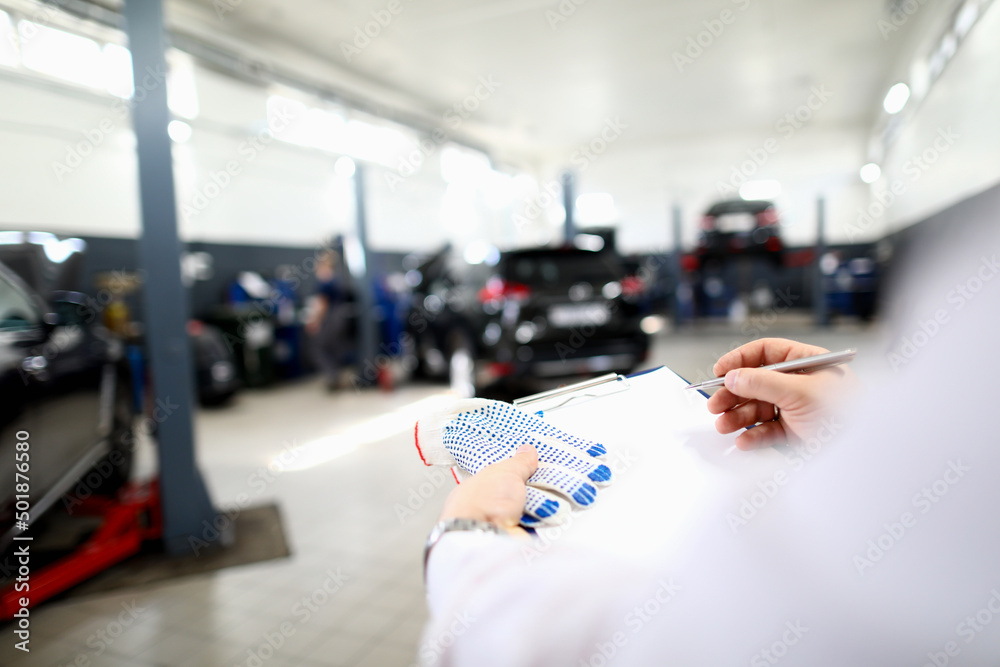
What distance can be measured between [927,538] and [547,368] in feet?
13.5

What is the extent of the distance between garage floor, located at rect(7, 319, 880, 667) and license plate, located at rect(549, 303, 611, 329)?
1370mm

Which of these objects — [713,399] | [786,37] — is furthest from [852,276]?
[713,399]

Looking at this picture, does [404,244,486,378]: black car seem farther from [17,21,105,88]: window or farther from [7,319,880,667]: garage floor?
[17,21,105,88]: window

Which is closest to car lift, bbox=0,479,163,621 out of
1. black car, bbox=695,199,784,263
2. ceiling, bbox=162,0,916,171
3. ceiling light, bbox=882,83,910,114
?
ceiling, bbox=162,0,916,171

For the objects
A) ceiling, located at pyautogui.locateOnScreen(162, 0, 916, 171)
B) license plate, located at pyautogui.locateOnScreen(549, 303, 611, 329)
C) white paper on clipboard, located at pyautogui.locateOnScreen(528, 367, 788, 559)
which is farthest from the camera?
ceiling, located at pyautogui.locateOnScreen(162, 0, 916, 171)

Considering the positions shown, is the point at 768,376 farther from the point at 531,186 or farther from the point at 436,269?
the point at 531,186

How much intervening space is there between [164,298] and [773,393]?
9.12 ft

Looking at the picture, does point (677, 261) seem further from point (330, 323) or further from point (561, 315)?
point (561, 315)

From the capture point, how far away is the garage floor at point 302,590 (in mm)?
1983

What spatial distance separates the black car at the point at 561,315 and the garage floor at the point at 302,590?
124cm

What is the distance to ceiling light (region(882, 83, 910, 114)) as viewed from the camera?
27.9ft

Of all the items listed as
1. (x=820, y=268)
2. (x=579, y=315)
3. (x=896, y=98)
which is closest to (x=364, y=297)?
(x=579, y=315)

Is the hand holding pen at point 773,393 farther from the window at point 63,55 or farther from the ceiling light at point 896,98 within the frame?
the ceiling light at point 896,98

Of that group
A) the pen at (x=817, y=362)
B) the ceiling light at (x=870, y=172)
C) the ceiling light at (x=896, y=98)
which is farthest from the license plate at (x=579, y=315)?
the ceiling light at (x=870, y=172)
